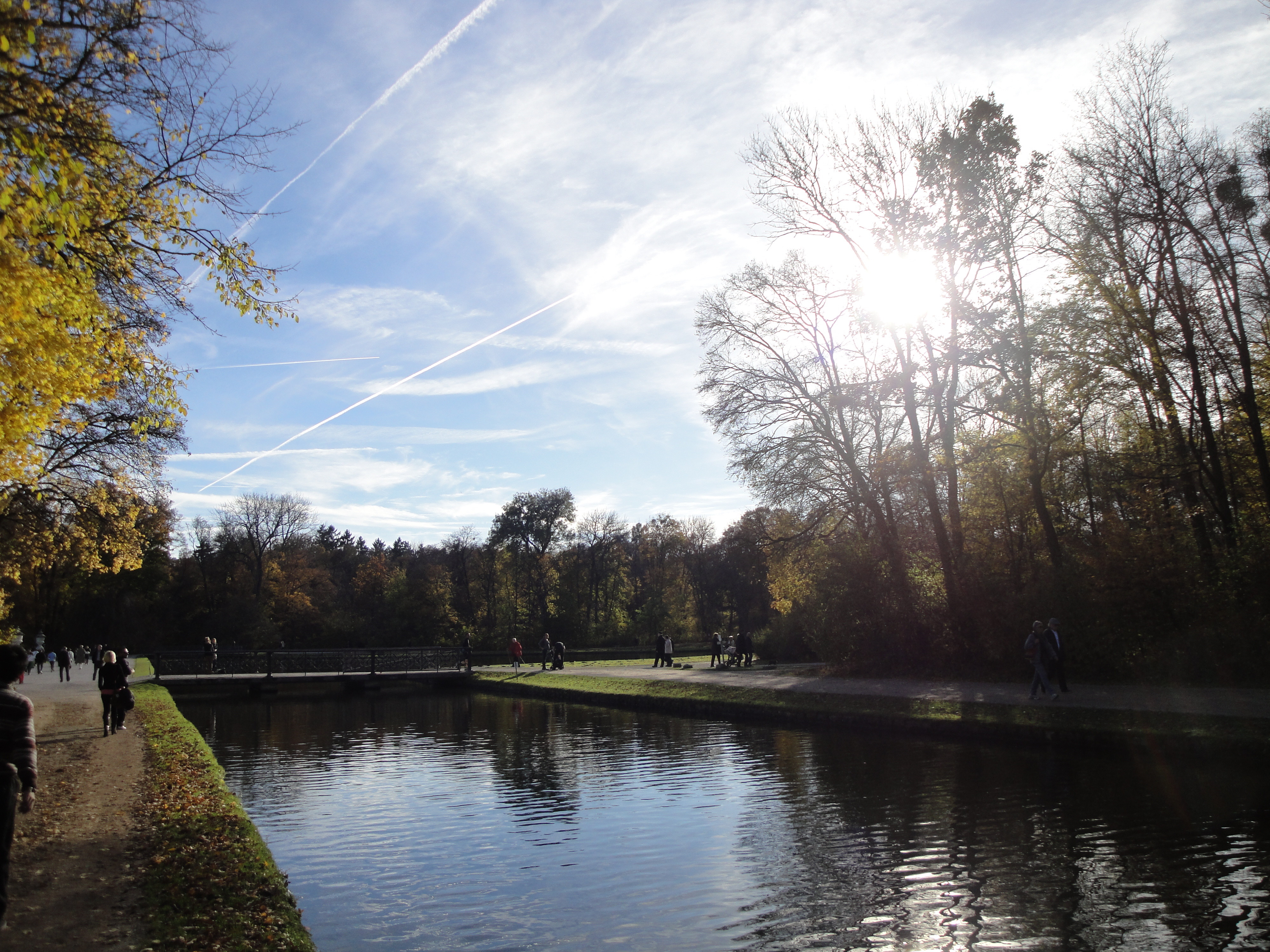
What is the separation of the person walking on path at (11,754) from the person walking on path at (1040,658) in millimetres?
15954

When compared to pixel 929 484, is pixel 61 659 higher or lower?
lower

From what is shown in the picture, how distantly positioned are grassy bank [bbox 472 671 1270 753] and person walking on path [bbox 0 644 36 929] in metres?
13.3

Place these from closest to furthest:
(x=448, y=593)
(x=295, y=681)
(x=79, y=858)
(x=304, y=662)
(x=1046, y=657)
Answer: (x=79, y=858) < (x=1046, y=657) < (x=295, y=681) < (x=304, y=662) < (x=448, y=593)

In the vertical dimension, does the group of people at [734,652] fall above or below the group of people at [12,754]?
below

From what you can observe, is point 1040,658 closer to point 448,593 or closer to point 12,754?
point 12,754

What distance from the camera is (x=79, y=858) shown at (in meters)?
7.37

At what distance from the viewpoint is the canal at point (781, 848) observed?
6.55m

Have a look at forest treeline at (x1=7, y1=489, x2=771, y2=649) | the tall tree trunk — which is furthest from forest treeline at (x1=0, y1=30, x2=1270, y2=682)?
forest treeline at (x1=7, y1=489, x2=771, y2=649)

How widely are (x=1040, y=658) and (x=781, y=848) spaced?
994 centimetres

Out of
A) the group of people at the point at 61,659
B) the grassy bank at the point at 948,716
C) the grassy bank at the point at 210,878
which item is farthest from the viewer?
the group of people at the point at 61,659

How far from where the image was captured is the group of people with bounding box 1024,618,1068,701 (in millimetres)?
16359

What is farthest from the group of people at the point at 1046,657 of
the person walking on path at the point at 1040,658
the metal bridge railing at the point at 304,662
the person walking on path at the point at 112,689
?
the metal bridge railing at the point at 304,662

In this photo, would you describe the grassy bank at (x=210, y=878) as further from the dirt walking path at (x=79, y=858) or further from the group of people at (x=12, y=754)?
the group of people at (x=12, y=754)

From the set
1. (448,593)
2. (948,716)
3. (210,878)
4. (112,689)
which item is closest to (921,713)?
(948,716)
